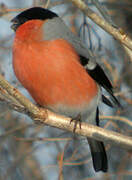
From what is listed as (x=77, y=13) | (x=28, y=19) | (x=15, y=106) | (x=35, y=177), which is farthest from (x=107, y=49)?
(x=15, y=106)

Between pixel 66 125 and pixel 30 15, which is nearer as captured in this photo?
pixel 66 125

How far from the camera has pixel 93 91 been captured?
3.21 m

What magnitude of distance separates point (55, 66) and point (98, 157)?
116 centimetres

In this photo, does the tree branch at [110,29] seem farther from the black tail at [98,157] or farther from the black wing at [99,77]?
the black tail at [98,157]

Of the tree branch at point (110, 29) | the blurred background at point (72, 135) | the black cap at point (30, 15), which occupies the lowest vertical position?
the blurred background at point (72, 135)

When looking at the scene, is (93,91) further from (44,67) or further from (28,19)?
(28,19)

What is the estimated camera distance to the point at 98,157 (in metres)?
3.58

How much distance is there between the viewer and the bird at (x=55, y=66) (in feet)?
9.70

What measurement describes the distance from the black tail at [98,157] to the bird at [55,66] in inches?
16.0

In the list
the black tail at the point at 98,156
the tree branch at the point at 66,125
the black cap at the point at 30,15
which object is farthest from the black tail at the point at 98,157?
the black cap at the point at 30,15

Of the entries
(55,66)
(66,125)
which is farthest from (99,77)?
(66,125)

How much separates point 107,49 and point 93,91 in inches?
52.7

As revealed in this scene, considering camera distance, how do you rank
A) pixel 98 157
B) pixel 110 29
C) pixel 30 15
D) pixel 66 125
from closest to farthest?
pixel 110 29
pixel 66 125
pixel 30 15
pixel 98 157

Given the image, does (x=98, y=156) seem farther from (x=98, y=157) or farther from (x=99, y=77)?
(x=99, y=77)
